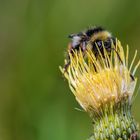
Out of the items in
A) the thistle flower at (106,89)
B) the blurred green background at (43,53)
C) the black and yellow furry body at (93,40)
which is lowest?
the thistle flower at (106,89)

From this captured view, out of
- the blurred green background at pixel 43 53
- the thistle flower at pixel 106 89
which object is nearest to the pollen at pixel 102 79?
the thistle flower at pixel 106 89

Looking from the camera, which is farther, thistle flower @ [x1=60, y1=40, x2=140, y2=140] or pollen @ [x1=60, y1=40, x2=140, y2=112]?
pollen @ [x1=60, y1=40, x2=140, y2=112]

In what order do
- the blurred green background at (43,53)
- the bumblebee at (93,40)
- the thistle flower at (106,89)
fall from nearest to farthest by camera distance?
the thistle flower at (106,89) → the bumblebee at (93,40) → the blurred green background at (43,53)

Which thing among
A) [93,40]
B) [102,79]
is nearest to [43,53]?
[93,40]

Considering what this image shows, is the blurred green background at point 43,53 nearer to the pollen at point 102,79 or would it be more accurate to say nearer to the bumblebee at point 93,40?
Answer: the bumblebee at point 93,40

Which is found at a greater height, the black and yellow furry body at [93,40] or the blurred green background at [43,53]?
the blurred green background at [43,53]

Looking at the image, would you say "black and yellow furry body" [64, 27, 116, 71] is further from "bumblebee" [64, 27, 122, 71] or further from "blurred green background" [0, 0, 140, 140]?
"blurred green background" [0, 0, 140, 140]

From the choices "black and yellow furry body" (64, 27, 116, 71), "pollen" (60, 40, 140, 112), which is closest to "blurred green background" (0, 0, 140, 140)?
"black and yellow furry body" (64, 27, 116, 71)

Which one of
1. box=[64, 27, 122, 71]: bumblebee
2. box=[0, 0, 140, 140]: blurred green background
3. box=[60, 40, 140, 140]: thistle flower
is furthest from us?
box=[0, 0, 140, 140]: blurred green background
